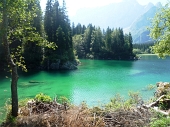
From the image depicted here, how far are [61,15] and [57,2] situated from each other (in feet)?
16.2

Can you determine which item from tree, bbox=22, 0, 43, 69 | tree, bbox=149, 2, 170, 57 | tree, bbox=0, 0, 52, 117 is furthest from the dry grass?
tree, bbox=22, 0, 43, 69

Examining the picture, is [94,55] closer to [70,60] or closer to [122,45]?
[122,45]

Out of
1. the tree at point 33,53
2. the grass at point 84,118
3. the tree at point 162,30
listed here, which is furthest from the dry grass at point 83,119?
the tree at point 33,53

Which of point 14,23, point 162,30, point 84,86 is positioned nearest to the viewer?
point 14,23

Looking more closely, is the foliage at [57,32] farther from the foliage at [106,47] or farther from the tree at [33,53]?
the foliage at [106,47]

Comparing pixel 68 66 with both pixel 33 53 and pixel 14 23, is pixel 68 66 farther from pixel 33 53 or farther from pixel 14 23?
pixel 14 23

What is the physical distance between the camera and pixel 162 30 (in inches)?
771

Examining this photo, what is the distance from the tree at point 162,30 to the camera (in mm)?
18708

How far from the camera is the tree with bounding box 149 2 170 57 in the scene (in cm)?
1871

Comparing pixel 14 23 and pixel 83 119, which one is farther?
pixel 14 23

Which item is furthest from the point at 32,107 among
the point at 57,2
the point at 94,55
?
the point at 94,55

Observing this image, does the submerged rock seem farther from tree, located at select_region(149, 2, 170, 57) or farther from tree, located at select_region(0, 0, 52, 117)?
tree, located at select_region(0, 0, 52, 117)

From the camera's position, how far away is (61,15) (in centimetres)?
7288

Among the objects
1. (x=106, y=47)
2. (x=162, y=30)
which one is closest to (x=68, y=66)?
(x=162, y=30)
